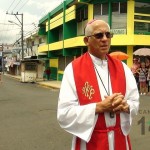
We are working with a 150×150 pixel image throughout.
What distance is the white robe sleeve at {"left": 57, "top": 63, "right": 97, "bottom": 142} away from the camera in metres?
2.86

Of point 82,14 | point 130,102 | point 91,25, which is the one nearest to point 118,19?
point 82,14

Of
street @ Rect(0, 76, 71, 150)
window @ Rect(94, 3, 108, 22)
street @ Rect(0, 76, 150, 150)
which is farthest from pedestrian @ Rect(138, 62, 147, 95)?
window @ Rect(94, 3, 108, 22)

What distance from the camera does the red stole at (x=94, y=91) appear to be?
2.94 meters

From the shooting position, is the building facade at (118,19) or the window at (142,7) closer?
the building facade at (118,19)

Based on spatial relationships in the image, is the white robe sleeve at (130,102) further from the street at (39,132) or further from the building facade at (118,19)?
the building facade at (118,19)

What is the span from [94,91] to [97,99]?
0.22 feet

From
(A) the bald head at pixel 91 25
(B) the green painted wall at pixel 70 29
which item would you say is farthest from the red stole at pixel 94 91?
(B) the green painted wall at pixel 70 29

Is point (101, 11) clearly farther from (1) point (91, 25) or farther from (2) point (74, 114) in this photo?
(2) point (74, 114)

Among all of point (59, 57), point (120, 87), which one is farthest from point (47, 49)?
point (120, 87)

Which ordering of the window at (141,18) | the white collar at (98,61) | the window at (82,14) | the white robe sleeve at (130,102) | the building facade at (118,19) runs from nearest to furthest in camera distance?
the white robe sleeve at (130,102) → the white collar at (98,61) → the building facade at (118,19) → the window at (141,18) → the window at (82,14)

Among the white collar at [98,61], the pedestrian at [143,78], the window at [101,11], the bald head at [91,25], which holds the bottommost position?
the pedestrian at [143,78]

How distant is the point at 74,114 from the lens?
287 centimetres

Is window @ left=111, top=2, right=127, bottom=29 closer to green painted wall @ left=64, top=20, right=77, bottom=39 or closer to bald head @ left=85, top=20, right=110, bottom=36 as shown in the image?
green painted wall @ left=64, top=20, right=77, bottom=39

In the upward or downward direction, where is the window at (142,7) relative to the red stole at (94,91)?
upward
